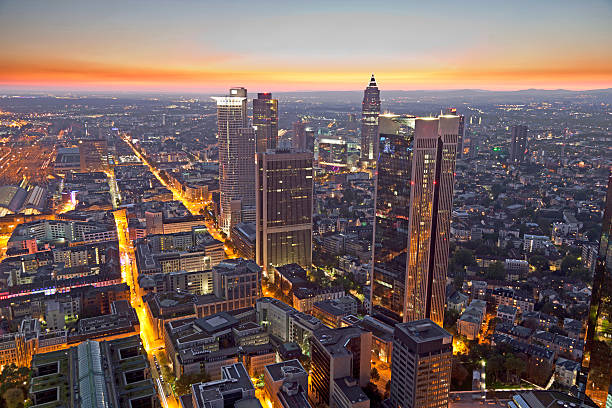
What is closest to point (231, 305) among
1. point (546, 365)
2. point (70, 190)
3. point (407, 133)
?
point (407, 133)

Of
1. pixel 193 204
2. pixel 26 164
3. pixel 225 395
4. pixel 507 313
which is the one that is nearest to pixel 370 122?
pixel 193 204

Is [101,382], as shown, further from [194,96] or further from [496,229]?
[194,96]

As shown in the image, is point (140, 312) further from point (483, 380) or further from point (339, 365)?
point (483, 380)

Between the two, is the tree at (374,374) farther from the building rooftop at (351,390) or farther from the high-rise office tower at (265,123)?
the high-rise office tower at (265,123)

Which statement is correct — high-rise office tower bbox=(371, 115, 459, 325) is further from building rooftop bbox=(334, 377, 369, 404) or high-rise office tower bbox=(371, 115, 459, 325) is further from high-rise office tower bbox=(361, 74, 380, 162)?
high-rise office tower bbox=(361, 74, 380, 162)

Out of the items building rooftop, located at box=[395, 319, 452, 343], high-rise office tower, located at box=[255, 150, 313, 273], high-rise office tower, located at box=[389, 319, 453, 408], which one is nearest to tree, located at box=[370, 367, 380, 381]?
high-rise office tower, located at box=[389, 319, 453, 408]

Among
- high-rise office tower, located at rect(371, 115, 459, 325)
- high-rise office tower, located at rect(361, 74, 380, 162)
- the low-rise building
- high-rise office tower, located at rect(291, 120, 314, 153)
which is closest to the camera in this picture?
high-rise office tower, located at rect(371, 115, 459, 325)

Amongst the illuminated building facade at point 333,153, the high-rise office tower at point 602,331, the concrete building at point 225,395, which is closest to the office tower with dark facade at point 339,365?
the concrete building at point 225,395
